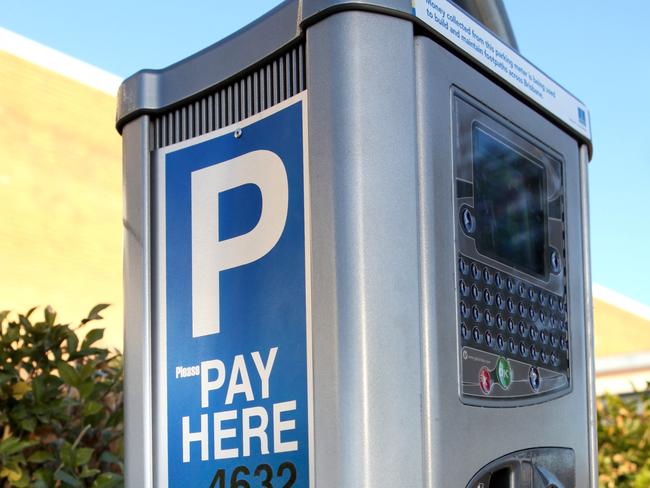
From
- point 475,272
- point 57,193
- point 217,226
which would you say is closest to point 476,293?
point 475,272

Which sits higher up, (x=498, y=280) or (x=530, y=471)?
(x=498, y=280)

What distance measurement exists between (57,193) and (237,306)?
13.1 meters

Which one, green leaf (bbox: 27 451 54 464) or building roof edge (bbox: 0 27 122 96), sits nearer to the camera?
green leaf (bbox: 27 451 54 464)

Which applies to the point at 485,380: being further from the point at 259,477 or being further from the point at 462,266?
the point at 259,477

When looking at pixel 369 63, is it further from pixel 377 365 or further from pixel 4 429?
pixel 4 429

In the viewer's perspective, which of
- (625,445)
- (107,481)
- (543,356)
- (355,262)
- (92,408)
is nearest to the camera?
(355,262)

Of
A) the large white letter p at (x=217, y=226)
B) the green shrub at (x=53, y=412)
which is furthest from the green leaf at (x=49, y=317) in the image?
the large white letter p at (x=217, y=226)

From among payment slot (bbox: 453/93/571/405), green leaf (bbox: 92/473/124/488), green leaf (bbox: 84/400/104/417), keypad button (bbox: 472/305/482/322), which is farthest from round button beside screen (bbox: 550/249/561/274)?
green leaf (bbox: 84/400/104/417)

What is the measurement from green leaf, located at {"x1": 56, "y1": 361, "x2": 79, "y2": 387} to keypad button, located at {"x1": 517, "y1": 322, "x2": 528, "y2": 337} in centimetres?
182

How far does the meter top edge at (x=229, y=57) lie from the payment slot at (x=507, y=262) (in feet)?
0.87

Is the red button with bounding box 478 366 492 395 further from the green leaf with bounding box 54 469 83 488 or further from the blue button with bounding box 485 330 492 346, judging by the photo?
the green leaf with bounding box 54 469 83 488

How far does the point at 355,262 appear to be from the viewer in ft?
5.14

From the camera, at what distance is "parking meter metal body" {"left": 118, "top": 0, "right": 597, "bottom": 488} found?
1.58 metres

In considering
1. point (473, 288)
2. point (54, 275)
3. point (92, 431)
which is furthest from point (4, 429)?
point (54, 275)
